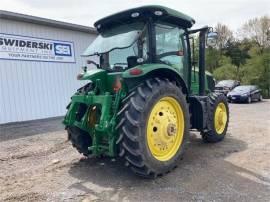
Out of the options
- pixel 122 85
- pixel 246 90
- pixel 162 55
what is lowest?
pixel 246 90

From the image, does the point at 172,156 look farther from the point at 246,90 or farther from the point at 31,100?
the point at 246,90

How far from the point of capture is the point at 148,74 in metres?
4.25

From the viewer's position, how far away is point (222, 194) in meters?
3.60

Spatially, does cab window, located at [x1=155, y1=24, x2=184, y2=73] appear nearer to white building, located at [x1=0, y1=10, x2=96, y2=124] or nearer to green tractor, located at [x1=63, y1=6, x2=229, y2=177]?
green tractor, located at [x1=63, y1=6, x2=229, y2=177]

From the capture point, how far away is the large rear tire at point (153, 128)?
12.6ft

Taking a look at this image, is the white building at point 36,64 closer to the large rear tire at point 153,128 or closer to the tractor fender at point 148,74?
the tractor fender at point 148,74

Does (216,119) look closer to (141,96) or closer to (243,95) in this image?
(141,96)

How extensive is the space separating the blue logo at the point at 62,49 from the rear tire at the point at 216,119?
23.4ft

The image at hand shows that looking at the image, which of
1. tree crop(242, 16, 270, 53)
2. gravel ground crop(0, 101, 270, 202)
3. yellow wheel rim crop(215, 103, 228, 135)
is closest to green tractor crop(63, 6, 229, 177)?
gravel ground crop(0, 101, 270, 202)

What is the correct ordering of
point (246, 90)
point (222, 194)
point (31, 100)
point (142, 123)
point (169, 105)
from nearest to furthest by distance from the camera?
point (222, 194)
point (142, 123)
point (169, 105)
point (31, 100)
point (246, 90)

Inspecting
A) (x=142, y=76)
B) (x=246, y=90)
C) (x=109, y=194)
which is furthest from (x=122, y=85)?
(x=246, y=90)

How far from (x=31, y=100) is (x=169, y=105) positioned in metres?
7.32

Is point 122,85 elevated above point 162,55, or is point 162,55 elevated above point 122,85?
point 162,55

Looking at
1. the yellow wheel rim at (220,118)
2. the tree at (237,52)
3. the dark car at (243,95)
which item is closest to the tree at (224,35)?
the tree at (237,52)
